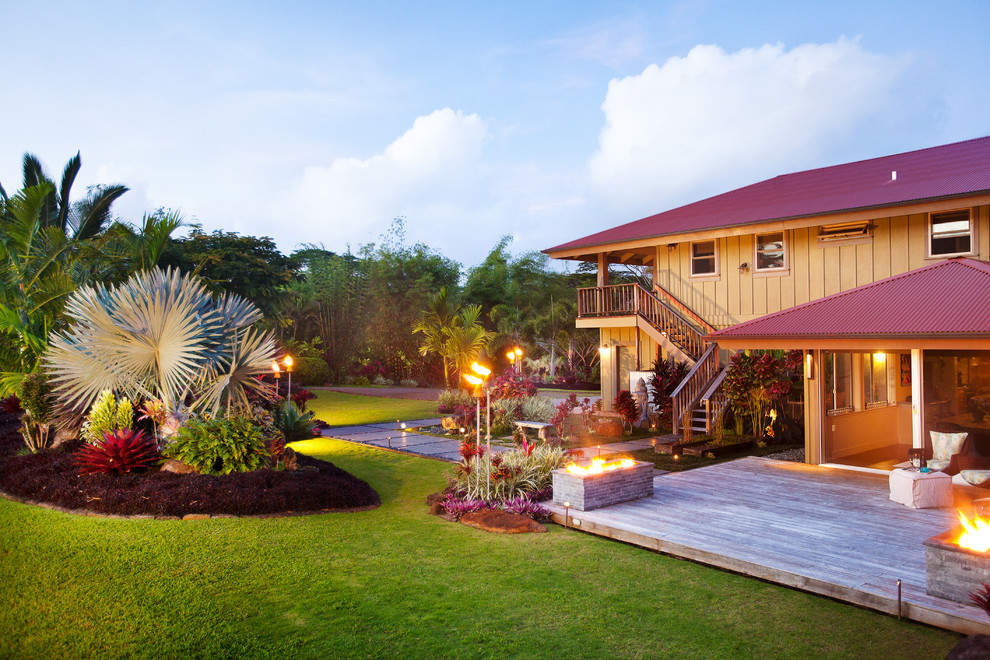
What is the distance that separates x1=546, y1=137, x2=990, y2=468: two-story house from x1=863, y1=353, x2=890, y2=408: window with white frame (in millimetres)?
34

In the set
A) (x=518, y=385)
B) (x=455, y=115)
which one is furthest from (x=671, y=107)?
(x=518, y=385)

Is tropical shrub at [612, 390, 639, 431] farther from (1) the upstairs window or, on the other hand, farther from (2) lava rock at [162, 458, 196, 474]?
(2) lava rock at [162, 458, 196, 474]

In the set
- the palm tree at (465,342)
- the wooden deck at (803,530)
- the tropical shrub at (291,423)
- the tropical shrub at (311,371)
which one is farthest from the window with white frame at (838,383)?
the tropical shrub at (311,371)

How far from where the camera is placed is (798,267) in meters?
13.0

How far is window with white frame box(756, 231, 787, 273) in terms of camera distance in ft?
43.7

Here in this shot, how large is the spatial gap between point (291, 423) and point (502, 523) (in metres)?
8.22

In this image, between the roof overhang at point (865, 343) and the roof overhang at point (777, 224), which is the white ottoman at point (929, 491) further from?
the roof overhang at point (777, 224)

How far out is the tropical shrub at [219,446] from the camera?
8062mm

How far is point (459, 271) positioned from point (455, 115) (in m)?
8.21

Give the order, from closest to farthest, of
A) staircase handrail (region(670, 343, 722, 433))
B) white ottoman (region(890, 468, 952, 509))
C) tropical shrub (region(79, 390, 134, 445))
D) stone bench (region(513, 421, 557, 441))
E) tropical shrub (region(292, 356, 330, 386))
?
white ottoman (region(890, 468, 952, 509)), tropical shrub (region(79, 390, 134, 445)), stone bench (region(513, 421, 557, 441)), staircase handrail (region(670, 343, 722, 433)), tropical shrub (region(292, 356, 330, 386))

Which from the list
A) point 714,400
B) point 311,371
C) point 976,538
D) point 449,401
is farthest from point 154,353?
point 311,371

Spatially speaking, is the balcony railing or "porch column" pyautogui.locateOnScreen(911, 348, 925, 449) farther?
the balcony railing

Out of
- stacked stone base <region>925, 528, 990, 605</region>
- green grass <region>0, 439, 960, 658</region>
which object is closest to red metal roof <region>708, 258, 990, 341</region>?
stacked stone base <region>925, 528, 990, 605</region>

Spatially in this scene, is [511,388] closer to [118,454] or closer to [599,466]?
[599,466]
